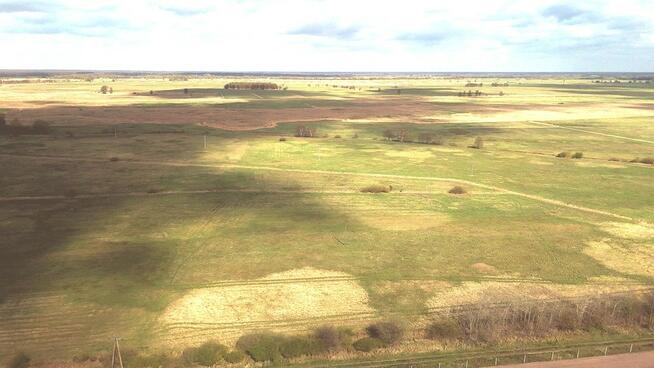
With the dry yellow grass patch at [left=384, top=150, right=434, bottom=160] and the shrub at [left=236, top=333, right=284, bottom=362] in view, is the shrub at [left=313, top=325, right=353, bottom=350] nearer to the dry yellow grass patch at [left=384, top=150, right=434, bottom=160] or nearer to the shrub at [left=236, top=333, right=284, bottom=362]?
the shrub at [left=236, top=333, right=284, bottom=362]

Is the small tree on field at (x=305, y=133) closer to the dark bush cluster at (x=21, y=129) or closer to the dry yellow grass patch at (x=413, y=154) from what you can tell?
the dry yellow grass patch at (x=413, y=154)

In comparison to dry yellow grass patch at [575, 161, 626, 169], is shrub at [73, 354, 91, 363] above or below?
below

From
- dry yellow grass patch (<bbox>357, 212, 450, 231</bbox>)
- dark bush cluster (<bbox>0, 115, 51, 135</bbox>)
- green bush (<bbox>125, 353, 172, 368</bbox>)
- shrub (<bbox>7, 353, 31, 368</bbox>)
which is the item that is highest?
dark bush cluster (<bbox>0, 115, 51, 135</bbox>)

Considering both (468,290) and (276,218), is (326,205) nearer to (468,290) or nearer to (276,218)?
(276,218)

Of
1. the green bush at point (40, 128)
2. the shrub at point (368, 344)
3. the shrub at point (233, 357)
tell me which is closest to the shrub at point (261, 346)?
the shrub at point (233, 357)

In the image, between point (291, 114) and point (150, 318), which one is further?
point (291, 114)

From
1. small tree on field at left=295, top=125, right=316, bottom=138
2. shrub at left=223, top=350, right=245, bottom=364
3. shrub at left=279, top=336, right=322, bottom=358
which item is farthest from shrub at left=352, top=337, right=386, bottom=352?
small tree on field at left=295, top=125, right=316, bottom=138

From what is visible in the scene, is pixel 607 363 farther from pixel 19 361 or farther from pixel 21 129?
pixel 21 129

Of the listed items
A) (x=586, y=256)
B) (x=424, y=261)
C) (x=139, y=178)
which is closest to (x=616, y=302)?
(x=586, y=256)
